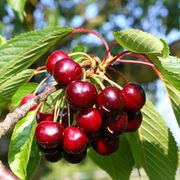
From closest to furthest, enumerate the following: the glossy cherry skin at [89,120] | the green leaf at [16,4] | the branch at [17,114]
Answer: the branch at [17,114] < the glossy cherry skin at [89,120] < the green leaf at [16,4]

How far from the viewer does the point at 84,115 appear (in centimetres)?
95

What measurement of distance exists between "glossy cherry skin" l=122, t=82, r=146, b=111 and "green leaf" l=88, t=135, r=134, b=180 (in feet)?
1.83

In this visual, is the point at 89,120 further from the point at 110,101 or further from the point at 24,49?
the point at 24,49

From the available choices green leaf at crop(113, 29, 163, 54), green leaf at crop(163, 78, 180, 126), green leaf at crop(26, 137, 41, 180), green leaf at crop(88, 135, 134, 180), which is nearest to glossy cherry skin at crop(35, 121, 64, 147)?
green leaf at crop(26, 137, 41, 180)

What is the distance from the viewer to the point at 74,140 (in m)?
0.95

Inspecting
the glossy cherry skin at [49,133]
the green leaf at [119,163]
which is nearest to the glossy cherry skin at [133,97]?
the glossy cherry skin at [49,133]

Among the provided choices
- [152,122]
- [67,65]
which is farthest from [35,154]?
[152,122]

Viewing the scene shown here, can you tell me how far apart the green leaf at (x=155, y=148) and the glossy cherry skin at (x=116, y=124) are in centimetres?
47

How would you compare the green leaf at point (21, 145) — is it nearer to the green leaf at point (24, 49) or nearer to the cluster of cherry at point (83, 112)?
the cluster of cherry at point (83, 112)

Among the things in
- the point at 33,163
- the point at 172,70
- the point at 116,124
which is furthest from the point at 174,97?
the point at 33,163

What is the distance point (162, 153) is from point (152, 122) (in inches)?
6.7

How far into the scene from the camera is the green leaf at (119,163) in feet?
4.89

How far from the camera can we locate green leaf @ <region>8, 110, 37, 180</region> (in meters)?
0.86

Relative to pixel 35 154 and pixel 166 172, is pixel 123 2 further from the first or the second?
pixel 35 154
